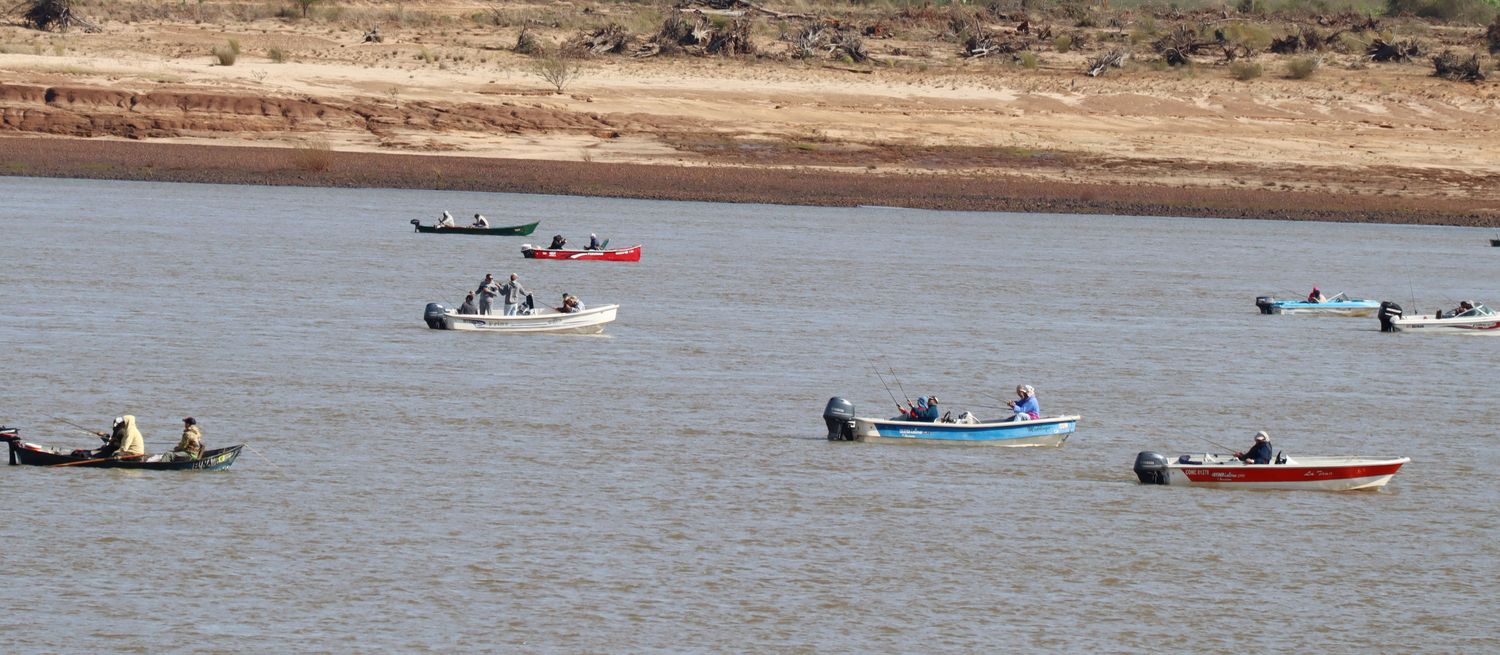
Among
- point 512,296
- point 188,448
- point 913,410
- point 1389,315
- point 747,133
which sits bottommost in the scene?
point 512,296

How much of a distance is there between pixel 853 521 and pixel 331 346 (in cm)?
1772

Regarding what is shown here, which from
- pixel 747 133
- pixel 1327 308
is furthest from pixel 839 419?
pixel 747 133

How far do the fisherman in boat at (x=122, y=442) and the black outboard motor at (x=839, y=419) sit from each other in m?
11.1

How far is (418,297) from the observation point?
5231 cm

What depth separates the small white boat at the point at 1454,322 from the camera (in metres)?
52.1

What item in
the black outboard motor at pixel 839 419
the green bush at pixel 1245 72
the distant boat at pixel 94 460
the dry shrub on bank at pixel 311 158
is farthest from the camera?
the green bush at pixel 1245 72

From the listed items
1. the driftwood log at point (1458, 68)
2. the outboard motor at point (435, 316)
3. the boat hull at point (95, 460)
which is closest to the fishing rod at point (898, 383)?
the outboard motor at point (435, 316)

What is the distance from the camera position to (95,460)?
1104 inches

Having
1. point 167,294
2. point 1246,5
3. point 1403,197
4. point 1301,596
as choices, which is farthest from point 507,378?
point 1246,5

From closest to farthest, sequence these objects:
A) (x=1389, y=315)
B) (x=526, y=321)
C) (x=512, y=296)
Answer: (x=526, y=321) < (x=512, y=296) < (x=1389, y=315)

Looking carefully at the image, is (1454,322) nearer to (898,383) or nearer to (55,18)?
(898,383)

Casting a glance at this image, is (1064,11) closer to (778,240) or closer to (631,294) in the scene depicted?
(778,240)

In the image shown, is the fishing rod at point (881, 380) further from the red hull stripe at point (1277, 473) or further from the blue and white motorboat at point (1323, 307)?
the blue and white motorboat at point (1323, 307)

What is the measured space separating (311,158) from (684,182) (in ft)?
48.7
